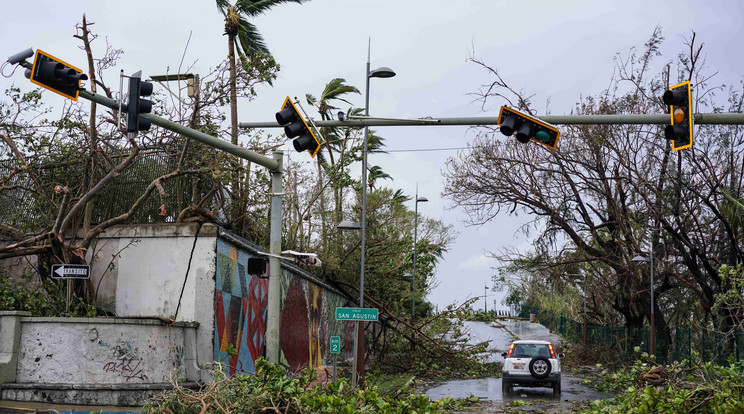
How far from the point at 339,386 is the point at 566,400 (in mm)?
12216

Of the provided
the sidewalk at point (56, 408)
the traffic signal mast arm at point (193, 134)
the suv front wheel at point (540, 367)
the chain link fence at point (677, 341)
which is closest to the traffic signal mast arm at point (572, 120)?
the traffic signal mast arm at point (193, 134)

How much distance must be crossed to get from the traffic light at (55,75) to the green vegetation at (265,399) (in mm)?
4523

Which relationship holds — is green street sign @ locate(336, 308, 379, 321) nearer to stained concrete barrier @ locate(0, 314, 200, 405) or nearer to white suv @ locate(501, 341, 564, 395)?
stained concrete barrier @ locate(0, 314, 200, 405)

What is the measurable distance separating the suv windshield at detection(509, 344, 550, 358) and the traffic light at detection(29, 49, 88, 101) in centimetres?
1817

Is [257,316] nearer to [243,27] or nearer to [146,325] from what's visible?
[146,325]

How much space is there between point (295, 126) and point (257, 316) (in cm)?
1120

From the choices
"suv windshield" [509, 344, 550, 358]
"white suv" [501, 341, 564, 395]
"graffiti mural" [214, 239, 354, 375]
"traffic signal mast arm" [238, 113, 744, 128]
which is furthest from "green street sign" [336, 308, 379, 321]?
"traffic signal mast arm" [238, 113, 744, 128]

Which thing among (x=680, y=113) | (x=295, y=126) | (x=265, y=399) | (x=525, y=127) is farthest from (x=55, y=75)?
(x=680, y=113)

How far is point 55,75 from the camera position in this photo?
9.62 meters

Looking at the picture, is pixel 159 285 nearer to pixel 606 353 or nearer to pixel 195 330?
pixel 195 330

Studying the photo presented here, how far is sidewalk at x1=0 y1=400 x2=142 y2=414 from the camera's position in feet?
49.9

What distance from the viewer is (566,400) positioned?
22.2 m

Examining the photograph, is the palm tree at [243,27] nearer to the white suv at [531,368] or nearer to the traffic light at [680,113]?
the white suv at [531,368]

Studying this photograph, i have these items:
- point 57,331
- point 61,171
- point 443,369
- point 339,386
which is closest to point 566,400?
point 443,369
